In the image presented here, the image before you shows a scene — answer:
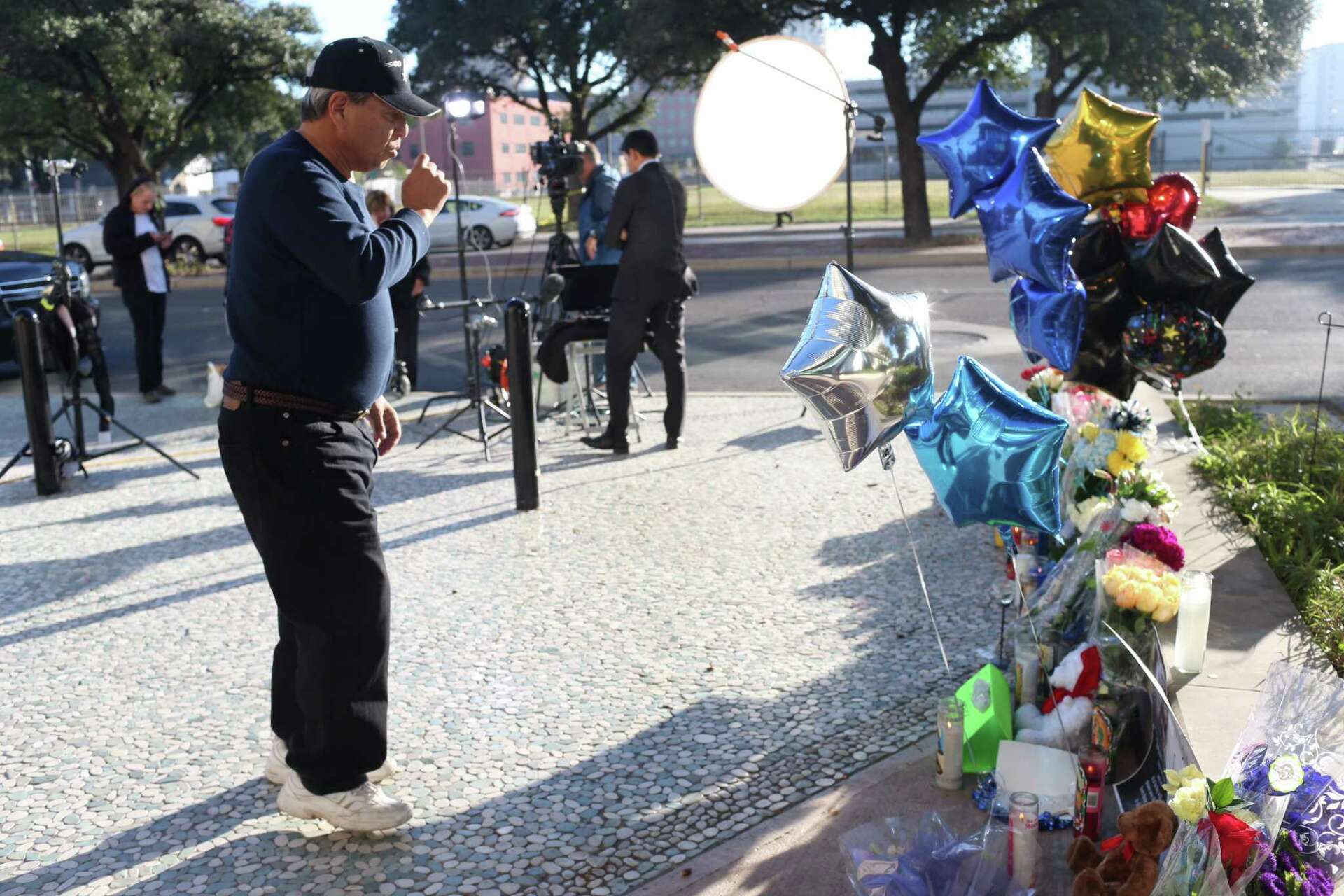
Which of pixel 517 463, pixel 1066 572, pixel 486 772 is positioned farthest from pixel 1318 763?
pixel 517 463

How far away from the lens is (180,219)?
26.1 m

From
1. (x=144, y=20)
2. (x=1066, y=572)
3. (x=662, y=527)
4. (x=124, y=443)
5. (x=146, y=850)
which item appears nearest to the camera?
(x=146, y=850)

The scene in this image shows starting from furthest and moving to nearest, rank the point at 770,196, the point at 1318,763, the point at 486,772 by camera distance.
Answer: the point at 770,196 < the point at 486,772 < the point at 1318,763

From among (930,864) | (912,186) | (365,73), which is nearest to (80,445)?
(365,73)

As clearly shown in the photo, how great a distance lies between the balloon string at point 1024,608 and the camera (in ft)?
12.2

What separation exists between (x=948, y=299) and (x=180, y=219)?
56.8ft

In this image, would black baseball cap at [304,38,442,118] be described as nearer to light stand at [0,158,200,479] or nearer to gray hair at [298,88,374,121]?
gray hair at [298,88,374,121]

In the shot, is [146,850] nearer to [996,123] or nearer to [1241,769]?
[1241,769]

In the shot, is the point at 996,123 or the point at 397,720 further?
the point at 996,123

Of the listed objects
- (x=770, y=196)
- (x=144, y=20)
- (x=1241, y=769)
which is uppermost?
(x=144, y=20)

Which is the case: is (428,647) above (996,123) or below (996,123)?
below

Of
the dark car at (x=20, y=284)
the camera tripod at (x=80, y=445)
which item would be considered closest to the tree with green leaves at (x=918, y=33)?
the dark car at (x=20, y=284)

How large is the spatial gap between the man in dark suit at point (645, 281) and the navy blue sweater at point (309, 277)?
4.31 meters

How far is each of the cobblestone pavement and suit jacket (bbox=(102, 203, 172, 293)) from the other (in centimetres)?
278
